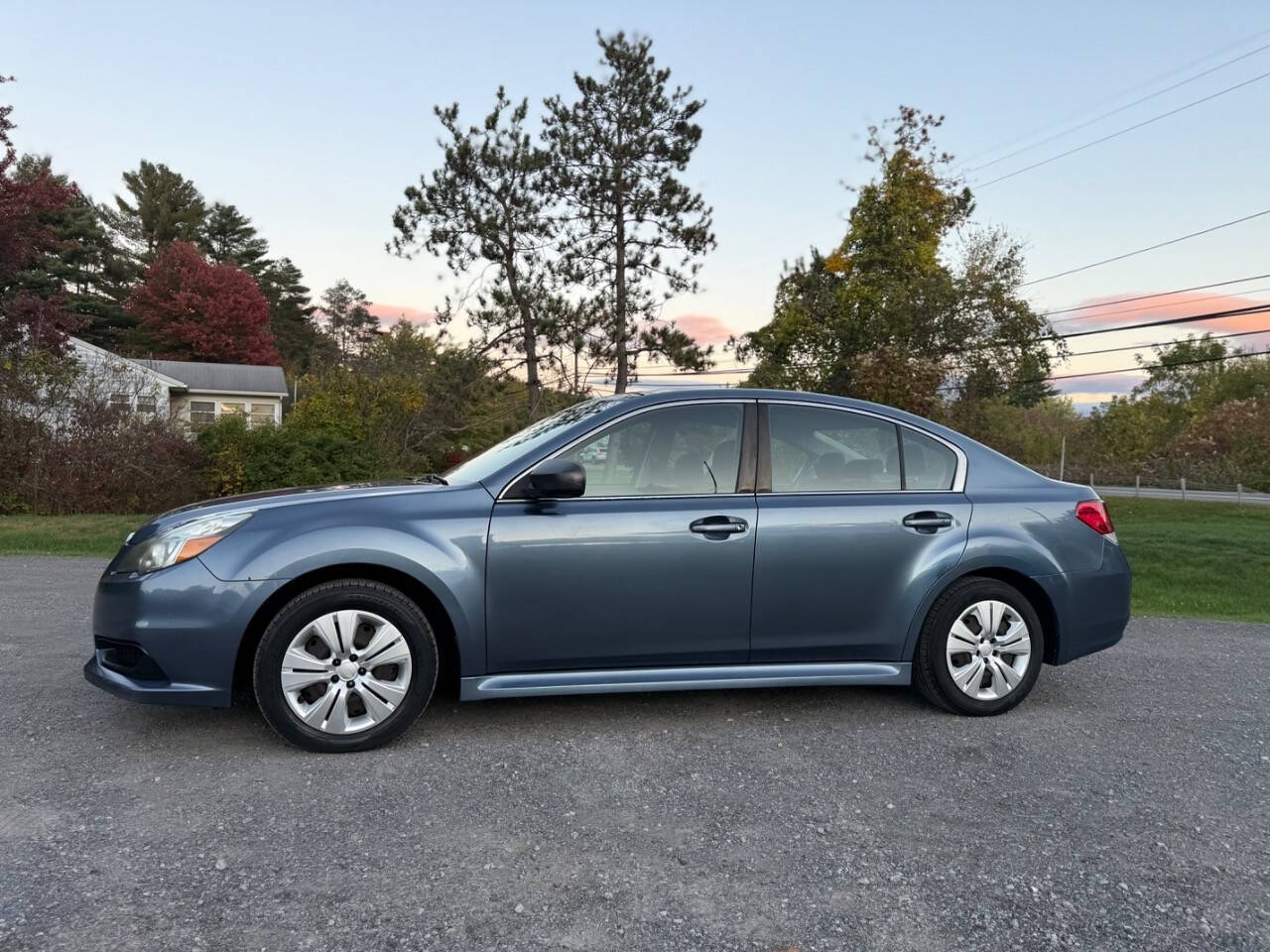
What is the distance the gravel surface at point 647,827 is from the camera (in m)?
2.56

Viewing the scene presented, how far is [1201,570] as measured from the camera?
1568cm

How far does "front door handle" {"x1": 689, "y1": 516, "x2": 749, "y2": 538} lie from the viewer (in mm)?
4227

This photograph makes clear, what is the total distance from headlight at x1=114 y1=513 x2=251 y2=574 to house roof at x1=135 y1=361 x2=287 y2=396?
3514cm

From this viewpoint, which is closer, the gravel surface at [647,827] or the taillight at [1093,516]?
the gravel surface at [647,827]

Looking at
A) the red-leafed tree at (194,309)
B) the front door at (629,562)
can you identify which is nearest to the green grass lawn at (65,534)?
the front door at (629,562)

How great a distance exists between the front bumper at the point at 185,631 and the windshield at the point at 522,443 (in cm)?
108

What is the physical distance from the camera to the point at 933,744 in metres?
4.14

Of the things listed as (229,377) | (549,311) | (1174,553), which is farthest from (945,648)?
(229,377)

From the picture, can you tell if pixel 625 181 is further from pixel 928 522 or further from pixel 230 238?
pixel 230 238

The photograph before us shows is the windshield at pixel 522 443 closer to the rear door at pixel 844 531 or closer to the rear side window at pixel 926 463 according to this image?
the rear door at pixel 844 531

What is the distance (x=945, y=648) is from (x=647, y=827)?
202 cm

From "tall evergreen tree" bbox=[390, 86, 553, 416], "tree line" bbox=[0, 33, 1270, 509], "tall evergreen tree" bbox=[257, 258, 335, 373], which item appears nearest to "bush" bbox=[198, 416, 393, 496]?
"tree line" bbox=[0, 33, 1270, 509]

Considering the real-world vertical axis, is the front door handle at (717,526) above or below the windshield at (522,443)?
below

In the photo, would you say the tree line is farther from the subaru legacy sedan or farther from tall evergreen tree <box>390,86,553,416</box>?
the subaru legacy sedan
